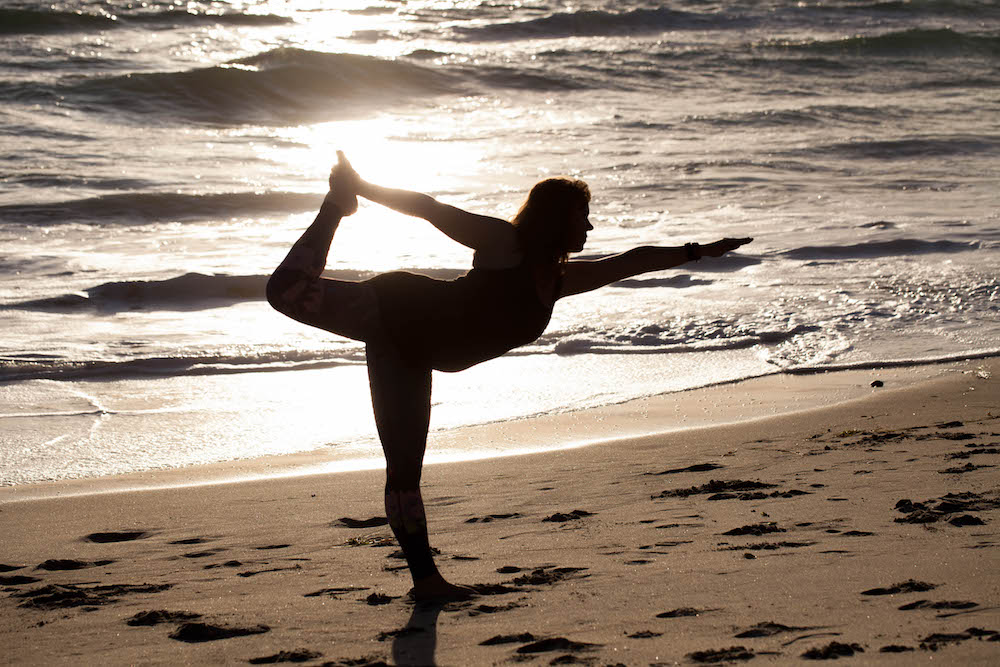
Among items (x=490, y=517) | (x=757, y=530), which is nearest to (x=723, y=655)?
(x=757, y=530)

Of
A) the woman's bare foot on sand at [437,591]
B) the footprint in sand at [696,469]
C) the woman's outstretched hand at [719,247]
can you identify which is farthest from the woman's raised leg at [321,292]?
the footprint in sand at [696,469]

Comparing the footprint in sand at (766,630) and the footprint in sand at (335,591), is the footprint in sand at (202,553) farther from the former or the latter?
the footprint in sand at (766,630)

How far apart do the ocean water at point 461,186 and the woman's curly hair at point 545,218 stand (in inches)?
124

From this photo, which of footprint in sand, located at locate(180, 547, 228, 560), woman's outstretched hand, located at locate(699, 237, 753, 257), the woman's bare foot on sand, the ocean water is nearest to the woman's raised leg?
the woman's bare foot on sand

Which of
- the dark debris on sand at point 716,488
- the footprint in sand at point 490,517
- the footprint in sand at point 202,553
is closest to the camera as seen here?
the footprint in sand at point 202,553

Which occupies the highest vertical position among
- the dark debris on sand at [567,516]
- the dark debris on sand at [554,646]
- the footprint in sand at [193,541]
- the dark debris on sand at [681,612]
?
the dark debris on sand at [554,646]

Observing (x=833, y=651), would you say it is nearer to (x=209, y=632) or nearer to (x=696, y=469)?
(x=209, y=632)

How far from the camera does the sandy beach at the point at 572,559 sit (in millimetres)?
3098

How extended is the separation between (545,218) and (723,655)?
141 centimetres

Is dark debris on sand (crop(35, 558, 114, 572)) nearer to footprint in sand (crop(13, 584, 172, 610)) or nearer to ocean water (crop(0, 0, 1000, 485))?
footprint in sand (crop(13, 584, 172, 610))

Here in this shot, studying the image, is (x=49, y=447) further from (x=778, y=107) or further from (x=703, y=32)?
(x=703, y=32)

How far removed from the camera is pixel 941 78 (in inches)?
1059

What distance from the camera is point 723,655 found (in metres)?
2.90

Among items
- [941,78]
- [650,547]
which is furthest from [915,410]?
[941,78]
